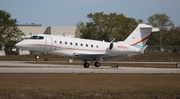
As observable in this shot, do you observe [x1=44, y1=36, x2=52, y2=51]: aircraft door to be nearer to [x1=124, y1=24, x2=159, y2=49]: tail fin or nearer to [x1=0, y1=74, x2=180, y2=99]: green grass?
[x1=124, y1=24, x2=159, y2=49]: tail fin

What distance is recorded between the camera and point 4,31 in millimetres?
93812

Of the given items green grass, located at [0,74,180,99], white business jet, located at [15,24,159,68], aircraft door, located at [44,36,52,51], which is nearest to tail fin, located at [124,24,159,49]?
white business jet, located at [15,24,159,68]

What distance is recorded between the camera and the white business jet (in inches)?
1677

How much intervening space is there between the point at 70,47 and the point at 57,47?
1.53 metres

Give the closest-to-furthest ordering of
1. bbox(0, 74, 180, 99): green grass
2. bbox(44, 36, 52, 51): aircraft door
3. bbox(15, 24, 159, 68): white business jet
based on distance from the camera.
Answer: bbox(0, 74, 180, 99): green grass
bbox(44, 36, 52, 51): aircraft door
bbox(15, 24, 159, 68): white business jet

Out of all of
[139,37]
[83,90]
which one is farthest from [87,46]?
[83,90]

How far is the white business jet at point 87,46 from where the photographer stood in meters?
42.6

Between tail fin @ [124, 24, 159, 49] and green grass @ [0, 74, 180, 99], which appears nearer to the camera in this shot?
Answer: green grass @ [0, 74, 180, 99]

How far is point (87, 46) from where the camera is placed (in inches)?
1756

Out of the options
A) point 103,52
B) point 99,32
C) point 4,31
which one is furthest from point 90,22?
point 103,52

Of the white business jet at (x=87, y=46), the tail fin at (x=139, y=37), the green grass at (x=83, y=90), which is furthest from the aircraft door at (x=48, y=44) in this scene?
the green grass at (x=83, y=90)

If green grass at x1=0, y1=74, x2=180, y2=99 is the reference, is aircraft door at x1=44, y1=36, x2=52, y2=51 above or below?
above

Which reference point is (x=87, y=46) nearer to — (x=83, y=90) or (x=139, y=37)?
(x=139, y=37)

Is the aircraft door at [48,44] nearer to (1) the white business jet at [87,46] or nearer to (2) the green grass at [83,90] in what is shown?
(1) the white business jet at [87,46]
